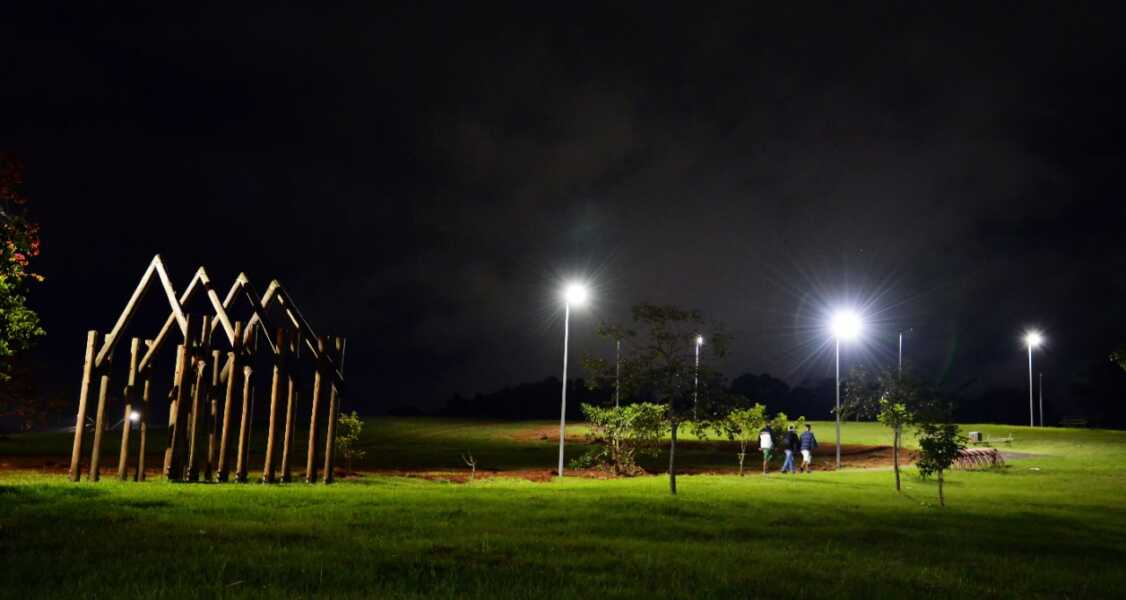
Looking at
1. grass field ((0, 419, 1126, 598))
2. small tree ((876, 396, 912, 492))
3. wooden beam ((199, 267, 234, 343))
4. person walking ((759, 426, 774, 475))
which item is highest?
wooden beam ((199, 267, 234, 343))

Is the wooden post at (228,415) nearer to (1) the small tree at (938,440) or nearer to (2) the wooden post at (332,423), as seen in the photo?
(2) the wooden post at (332,423)

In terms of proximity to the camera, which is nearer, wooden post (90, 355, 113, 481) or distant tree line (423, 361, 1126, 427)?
wooden post (90, 355, 113, 481)

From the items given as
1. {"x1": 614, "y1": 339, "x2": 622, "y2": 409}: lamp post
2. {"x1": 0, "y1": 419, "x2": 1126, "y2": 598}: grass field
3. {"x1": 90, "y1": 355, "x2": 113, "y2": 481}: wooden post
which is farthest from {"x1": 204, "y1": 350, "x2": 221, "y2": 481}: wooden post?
{"x1": 614, "y1": 339, "x2": 622, "y2": 409}: lamp post

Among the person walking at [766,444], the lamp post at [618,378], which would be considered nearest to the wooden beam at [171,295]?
the lamp post at [618,378]

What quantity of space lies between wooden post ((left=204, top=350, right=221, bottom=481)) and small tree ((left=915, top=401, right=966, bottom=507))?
20756 mm

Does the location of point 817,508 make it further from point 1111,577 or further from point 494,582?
point 494,582

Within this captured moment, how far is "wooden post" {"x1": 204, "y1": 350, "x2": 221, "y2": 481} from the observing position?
962 inches

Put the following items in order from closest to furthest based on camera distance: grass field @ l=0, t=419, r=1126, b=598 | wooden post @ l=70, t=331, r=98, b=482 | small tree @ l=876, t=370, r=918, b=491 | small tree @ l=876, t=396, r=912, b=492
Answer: grass field @ l=0, t=419, r=1126, b=598 < wooden post @ l=70, t=331, r=98, b=482 < small tree @ l=876, t=370, r=918, b=491 < small tree @ l=876, t=396, r=912, b=492

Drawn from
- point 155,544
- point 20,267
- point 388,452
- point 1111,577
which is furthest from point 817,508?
point 388,452

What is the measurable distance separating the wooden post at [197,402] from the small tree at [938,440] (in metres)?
20.5

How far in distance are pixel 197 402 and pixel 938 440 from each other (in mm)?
21393

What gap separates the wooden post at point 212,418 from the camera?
2444cm

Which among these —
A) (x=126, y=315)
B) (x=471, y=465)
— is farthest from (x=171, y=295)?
(x=471, y=465)

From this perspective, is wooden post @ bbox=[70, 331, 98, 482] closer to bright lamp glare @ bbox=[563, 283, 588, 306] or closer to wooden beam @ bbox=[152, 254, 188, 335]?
wooden beam @ bbox=[152, 254, 188, 335]
